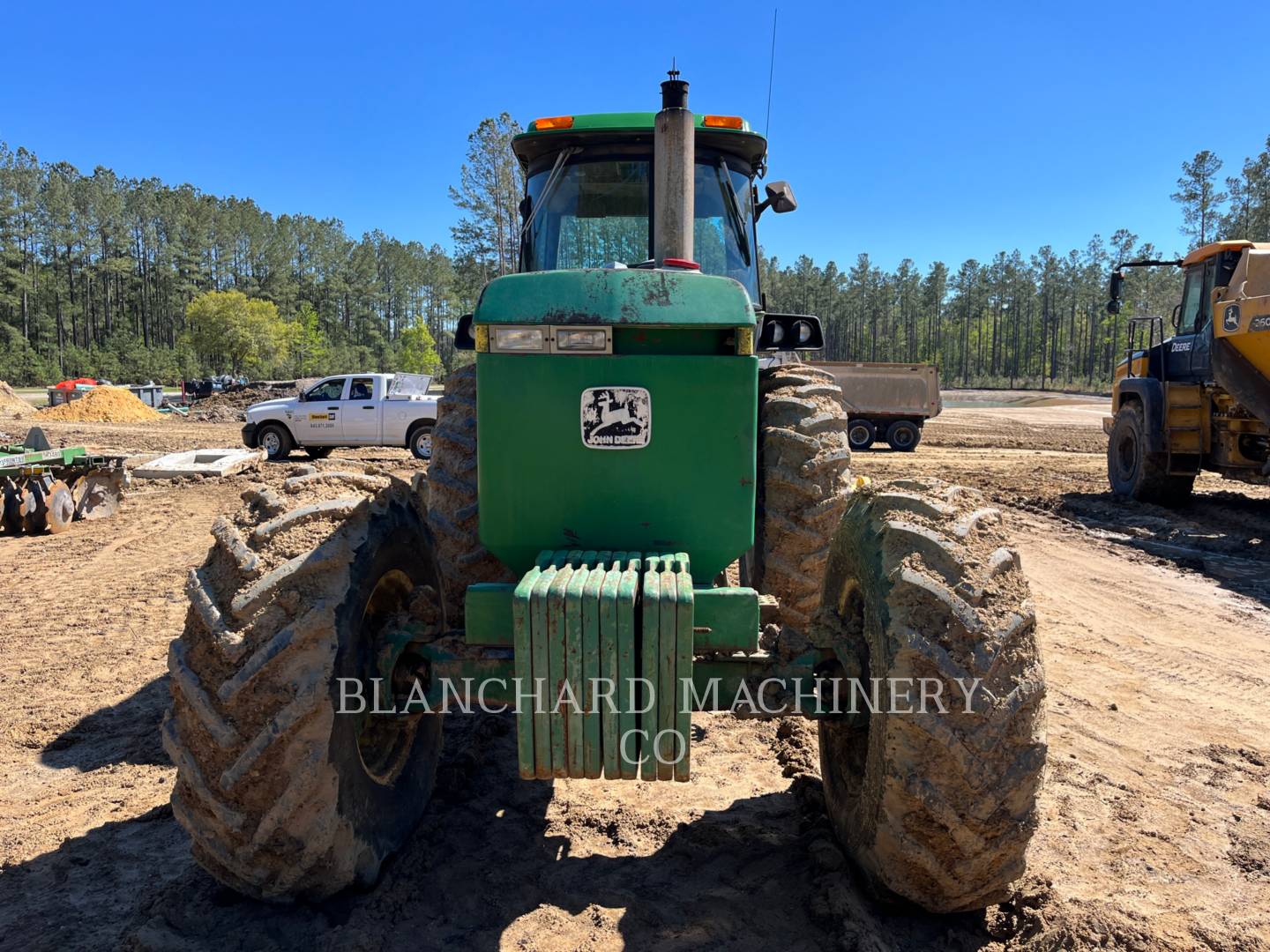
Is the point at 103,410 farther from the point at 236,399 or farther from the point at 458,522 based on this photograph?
the point at 458,522

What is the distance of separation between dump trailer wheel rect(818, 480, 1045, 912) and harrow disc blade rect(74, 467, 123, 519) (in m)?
11.8

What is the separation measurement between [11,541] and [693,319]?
34.8 ft

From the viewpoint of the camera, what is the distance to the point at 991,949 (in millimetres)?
2908

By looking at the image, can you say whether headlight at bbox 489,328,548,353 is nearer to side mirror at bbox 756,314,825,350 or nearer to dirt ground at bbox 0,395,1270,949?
side mirror at bbox 756,314,825,350

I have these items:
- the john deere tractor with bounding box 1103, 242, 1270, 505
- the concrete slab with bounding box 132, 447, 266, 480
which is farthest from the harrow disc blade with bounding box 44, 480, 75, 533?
the john deere tractor with bounding box 1103, 242, 1270, 505

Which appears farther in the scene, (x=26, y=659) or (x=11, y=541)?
(x=11, y=541)

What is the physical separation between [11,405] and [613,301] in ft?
115

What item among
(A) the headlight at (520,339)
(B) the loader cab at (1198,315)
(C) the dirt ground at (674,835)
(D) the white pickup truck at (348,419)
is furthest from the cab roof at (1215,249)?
(D) the white pickup truck at (348,419)

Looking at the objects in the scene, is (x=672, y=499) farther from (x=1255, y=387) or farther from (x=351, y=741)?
(x=1255, y=387)

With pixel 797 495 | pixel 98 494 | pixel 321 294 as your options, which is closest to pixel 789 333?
pixel 797 495

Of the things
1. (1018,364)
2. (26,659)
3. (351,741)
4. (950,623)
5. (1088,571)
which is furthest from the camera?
(1018,364)

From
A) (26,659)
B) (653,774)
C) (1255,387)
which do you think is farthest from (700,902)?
(1255,387)

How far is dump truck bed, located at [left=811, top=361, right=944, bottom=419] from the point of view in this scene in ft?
71.6

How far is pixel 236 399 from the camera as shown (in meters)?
39.7
